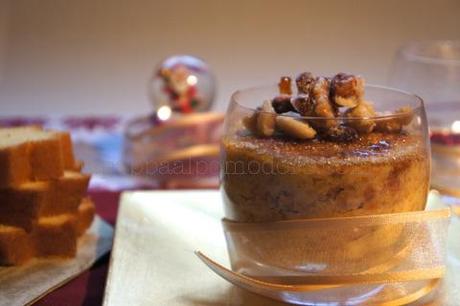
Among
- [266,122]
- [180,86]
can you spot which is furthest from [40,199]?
[180,86]

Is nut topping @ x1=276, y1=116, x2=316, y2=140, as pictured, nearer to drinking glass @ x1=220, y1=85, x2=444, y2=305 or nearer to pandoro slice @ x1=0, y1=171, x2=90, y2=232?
drinking glass @ x1=220, y1=85, x2=444, y2=305

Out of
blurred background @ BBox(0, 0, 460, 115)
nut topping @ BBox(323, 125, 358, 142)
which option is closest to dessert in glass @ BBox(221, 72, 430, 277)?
nut topping @ BBox(323, 125, 358, 142)

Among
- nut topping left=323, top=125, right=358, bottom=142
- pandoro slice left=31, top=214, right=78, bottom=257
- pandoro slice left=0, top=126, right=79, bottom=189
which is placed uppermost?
nut topping left=323, top=125, right=358, bottom=142

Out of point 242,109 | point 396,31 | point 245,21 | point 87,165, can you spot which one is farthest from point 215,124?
point 396,31

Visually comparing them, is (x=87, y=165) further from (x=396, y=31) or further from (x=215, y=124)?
(x=396, y=31)

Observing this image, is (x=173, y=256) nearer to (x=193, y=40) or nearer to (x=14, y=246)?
(x=14, y=246)

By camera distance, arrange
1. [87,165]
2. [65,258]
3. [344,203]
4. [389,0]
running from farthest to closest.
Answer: [389,0] < [87,165] < [65,258] < [344,203]
